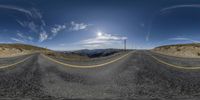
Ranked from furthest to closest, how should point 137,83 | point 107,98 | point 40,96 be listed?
point 137,83 < point 40,96 < point 107,98

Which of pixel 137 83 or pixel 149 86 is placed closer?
pixel 149 86

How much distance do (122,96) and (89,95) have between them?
634 millimetres

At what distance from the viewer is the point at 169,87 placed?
184 inches

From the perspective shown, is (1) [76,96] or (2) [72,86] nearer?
(1) [76,96]

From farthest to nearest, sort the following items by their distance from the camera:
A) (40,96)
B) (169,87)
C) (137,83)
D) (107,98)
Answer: (137,83), (169,87), (40,96), (107,98)

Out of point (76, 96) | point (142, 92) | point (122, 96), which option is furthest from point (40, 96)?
point (142, 92)

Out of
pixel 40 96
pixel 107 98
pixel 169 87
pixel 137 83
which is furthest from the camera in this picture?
pixel 137 83

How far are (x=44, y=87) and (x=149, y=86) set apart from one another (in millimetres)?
2337

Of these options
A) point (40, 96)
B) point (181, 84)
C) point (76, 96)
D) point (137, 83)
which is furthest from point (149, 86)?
point (40, 96)

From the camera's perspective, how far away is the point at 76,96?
3967 mm

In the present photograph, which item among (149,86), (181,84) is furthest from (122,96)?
(181,84)

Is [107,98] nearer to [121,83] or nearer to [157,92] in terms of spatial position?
[157,92]

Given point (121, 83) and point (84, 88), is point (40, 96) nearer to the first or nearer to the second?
point (84, 88)

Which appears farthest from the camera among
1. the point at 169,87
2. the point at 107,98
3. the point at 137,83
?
the point at 137,83
